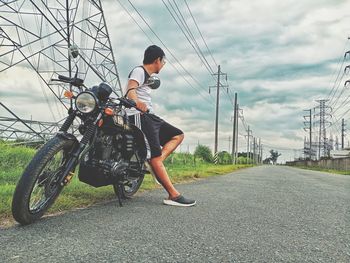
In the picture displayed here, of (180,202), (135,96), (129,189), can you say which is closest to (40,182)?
(135,96)

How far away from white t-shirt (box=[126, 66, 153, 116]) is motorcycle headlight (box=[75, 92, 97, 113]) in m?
0.92

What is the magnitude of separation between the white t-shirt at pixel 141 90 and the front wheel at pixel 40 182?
1119 mm

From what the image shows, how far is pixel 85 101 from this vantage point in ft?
11.5

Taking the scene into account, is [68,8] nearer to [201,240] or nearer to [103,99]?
[103,99]

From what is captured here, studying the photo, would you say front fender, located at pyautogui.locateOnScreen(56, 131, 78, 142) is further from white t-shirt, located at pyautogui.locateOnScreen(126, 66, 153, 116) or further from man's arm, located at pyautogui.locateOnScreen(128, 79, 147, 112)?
white t-shirt, located at pyautogui.locateOnScreen(126, 66, 153, 116)

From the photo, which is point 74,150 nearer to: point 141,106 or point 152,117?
point 141,106

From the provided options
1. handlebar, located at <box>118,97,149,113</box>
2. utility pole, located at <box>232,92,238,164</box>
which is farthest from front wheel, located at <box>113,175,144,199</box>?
utility pole, located at <box>232,92,238,164</box>

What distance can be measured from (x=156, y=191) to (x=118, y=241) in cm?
340

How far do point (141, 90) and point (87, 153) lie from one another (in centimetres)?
116

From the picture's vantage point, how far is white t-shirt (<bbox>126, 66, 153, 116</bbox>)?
444 cm

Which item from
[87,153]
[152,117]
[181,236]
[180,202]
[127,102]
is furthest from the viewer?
[152,117]

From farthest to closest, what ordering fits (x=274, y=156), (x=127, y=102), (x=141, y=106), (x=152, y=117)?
1. (x=274, y=156)
2. (x=152, y=117)
3. (x=141, y=106)
4. (x=127, y=102)

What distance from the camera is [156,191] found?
602cm

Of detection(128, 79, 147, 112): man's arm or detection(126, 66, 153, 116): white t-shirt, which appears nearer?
detection(128, 79, 147, 112): man's arm
